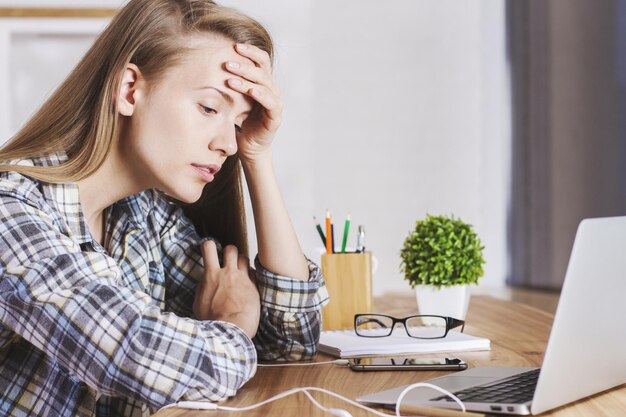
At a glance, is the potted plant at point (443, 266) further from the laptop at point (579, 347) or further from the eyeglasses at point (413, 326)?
the laptop at point (579, 347)

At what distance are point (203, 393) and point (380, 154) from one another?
9.74 ft

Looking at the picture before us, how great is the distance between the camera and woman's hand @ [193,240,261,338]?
113 centimetres

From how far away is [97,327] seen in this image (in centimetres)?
84

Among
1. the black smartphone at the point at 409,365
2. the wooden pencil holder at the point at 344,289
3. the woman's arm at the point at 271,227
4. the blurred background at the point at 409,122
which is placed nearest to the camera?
the black smartphone at the point at 409,365

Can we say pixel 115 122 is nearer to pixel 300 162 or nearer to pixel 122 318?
pixel 122 318

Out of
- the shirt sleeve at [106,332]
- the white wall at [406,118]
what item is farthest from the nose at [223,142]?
the white wall at [406,118]

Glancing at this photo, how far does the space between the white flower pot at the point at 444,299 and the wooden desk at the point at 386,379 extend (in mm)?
41

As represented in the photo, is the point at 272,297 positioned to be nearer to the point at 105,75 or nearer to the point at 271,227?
the point at 271,227

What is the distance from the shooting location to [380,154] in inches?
148

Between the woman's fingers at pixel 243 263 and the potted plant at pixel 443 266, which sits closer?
the woman's fingers at pixel 243 263

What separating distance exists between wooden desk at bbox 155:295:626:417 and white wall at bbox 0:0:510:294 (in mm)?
2231

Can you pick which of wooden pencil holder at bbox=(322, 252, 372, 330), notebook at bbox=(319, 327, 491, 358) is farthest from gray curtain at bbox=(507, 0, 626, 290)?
notebook at bbox=(319, 327, 491, 358)

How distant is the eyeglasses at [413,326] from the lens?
3.92 ft

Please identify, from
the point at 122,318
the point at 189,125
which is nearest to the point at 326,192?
the point at 189,125
